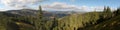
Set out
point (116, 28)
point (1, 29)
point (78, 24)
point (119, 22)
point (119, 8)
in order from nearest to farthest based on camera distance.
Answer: point (116, 28) → point (119, 22) → point (1, 29) → point (119, 8) → point (78, 24)

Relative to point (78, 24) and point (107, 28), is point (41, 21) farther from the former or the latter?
point (107, 28)

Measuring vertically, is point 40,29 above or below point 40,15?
below

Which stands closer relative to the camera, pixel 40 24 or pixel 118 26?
pixel 118 26

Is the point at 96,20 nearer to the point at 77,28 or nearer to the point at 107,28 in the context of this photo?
the point at 77,28

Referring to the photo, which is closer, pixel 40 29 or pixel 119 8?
pixel 119 8

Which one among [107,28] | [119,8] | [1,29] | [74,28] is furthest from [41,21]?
[107,28]

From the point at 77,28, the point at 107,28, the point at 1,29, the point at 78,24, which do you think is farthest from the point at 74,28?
the point at 107,28

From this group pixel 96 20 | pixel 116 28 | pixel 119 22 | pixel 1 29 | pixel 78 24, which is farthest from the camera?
pixel 78 24

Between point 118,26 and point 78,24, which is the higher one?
point 118,26

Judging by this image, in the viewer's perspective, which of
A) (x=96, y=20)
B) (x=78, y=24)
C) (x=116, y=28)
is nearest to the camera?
(x=116, y=28)
